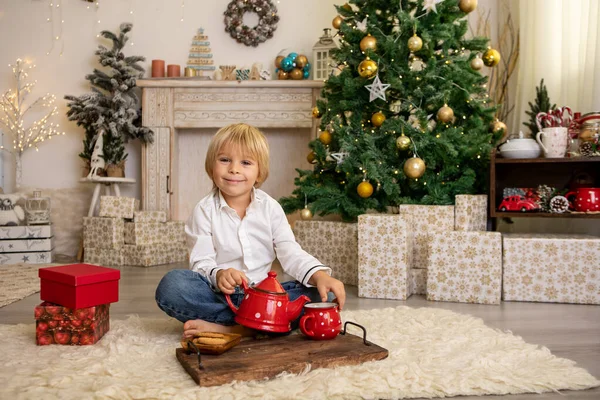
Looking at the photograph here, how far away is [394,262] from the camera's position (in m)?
2.42

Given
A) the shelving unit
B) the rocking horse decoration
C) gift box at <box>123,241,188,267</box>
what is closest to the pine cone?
the shelving unit

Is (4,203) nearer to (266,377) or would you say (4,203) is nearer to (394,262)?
(394,262)

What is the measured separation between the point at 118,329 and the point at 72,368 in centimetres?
39

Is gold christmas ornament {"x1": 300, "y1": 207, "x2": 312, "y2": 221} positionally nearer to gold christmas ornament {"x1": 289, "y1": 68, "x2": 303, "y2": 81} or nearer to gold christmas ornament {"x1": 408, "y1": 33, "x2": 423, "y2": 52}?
gold christmas ornament {"x1": 408, "y1": 33, "x2": 423, "y2": 52}

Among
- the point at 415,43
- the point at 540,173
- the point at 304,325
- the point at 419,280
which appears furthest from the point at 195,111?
the point at 304,325

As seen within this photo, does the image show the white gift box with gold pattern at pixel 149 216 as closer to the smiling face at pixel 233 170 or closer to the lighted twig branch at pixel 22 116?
the lighted twig branch at pixel 22 116

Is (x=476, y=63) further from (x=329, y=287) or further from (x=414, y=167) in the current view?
(x=329, y=287)

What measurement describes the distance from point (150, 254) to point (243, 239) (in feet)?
6.39

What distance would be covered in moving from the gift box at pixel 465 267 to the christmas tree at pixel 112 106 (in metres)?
→ 2.26

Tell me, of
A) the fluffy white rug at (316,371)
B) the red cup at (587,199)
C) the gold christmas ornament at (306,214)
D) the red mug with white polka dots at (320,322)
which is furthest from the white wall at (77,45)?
the red mug with white polka dots at (320,322)

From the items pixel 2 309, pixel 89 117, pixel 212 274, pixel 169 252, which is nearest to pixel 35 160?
pixel 89 117

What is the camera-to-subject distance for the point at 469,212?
2551 mm

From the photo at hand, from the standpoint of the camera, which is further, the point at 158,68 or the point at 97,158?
the point at 158,68

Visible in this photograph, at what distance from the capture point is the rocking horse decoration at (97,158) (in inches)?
145
